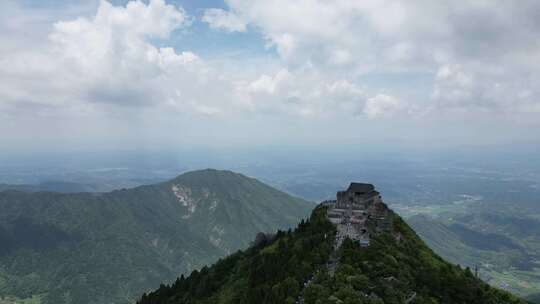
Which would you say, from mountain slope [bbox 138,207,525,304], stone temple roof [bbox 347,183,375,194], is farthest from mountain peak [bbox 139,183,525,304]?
stone temple roof [bbox 347,183,375,194]

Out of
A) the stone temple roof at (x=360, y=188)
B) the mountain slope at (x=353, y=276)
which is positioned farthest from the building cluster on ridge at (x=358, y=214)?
the mountain slope at (x=353, y=276)

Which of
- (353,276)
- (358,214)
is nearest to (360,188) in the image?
(358,214)

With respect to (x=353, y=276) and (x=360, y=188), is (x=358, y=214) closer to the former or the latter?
(x=360, y=188)

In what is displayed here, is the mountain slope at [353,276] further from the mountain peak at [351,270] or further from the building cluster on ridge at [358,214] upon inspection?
the building cluster on ridge at [358,214]

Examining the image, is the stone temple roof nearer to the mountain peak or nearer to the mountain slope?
the mountain peak

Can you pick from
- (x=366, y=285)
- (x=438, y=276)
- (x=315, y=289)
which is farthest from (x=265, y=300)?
(x=438, y=276)

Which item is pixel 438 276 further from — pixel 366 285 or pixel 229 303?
pixel 229 303

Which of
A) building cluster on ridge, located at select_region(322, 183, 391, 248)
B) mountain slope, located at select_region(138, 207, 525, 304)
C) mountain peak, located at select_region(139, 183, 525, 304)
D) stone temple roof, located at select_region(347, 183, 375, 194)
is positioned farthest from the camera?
stone temple roof, located at select_region(347, 183, 375, 194)
